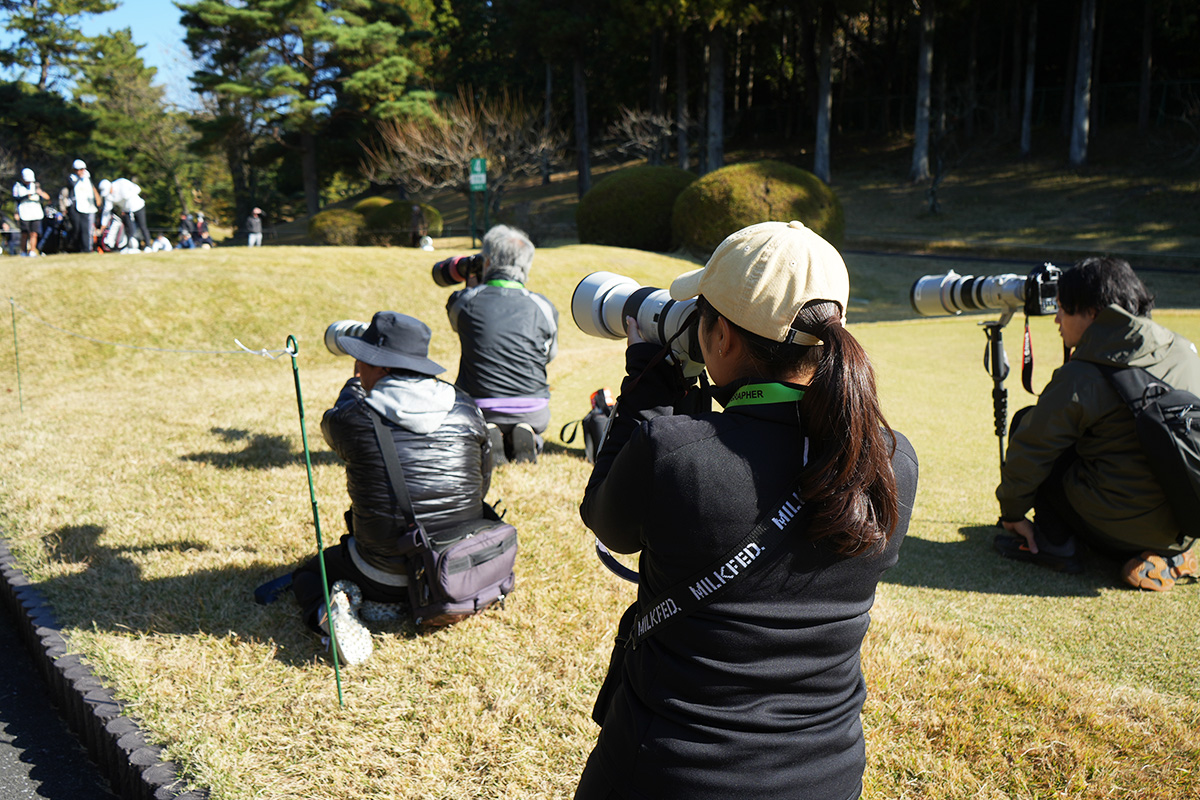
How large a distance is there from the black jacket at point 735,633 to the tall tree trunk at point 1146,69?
119 ft

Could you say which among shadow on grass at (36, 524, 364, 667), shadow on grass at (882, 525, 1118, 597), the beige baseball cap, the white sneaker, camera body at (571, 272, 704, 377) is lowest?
shadow on grass at (882, 525, 1118, 597)

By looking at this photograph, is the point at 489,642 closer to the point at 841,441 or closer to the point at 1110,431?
the point at 841,441

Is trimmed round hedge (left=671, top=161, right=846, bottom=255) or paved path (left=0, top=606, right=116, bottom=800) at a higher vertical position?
trimmed round hedge (left=671, top=161, right=846, bottom=255)

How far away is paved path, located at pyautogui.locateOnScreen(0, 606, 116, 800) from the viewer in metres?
3.04

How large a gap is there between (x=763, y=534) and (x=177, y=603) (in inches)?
135

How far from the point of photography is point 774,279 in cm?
145

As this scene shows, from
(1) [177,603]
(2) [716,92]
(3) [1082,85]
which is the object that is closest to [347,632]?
(1) [177,603]

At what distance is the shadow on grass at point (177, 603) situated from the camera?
3.65 m

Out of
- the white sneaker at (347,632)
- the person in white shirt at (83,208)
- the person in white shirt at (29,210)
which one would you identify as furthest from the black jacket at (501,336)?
the person in white shirt at (29,210)

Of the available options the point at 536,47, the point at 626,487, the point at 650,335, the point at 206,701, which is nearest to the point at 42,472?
the point at 206,701

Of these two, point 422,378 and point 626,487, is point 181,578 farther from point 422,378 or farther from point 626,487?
point 626,487

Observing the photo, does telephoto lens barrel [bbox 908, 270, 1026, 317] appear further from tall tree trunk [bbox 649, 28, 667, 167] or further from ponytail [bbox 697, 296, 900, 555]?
tall tree trunk [bbox 649, 28, 667, 167]

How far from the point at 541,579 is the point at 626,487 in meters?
2.69

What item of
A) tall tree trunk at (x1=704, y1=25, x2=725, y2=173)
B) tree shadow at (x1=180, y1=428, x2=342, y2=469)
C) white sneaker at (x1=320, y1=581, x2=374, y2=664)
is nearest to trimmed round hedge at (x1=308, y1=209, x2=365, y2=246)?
tall tree trunk at (x1=704, y1=25, x2=725, y2=173)
